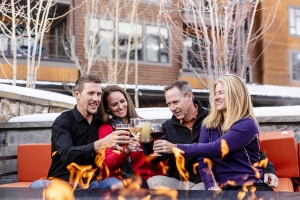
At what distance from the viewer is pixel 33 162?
5.04 metres

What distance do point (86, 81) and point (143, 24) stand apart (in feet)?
40.6

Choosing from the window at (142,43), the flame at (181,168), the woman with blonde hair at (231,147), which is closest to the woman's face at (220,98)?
the woman with blonde hair at (231,147)

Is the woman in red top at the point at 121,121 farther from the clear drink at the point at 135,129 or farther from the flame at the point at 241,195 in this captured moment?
the flame at the point at 241,195

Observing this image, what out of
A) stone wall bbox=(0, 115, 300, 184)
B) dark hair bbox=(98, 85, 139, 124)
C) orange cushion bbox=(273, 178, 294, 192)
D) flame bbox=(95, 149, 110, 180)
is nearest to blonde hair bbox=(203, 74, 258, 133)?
orange cushion bbox=(273, 178, 294, 192)

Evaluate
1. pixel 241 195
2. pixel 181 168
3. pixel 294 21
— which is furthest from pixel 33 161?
pixel 294 21

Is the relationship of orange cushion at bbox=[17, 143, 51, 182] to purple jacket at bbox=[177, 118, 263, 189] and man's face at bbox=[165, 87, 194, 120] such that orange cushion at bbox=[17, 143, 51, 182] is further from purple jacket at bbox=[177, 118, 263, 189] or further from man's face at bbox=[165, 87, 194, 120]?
purple jacket at bbox=[177, 118, 263, 189]

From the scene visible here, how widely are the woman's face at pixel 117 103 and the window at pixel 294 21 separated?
16243 millimetres

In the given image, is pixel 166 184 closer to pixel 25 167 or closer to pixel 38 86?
pixel 25 167

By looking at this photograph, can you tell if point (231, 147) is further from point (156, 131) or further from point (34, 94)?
point (34, 94)

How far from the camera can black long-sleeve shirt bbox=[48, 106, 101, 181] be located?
330 cm

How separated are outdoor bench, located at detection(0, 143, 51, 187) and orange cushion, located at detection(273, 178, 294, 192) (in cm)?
276

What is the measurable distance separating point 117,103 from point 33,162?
1.90 m

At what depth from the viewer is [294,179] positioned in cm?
393

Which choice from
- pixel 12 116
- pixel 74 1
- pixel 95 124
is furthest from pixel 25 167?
pixel 74 1
